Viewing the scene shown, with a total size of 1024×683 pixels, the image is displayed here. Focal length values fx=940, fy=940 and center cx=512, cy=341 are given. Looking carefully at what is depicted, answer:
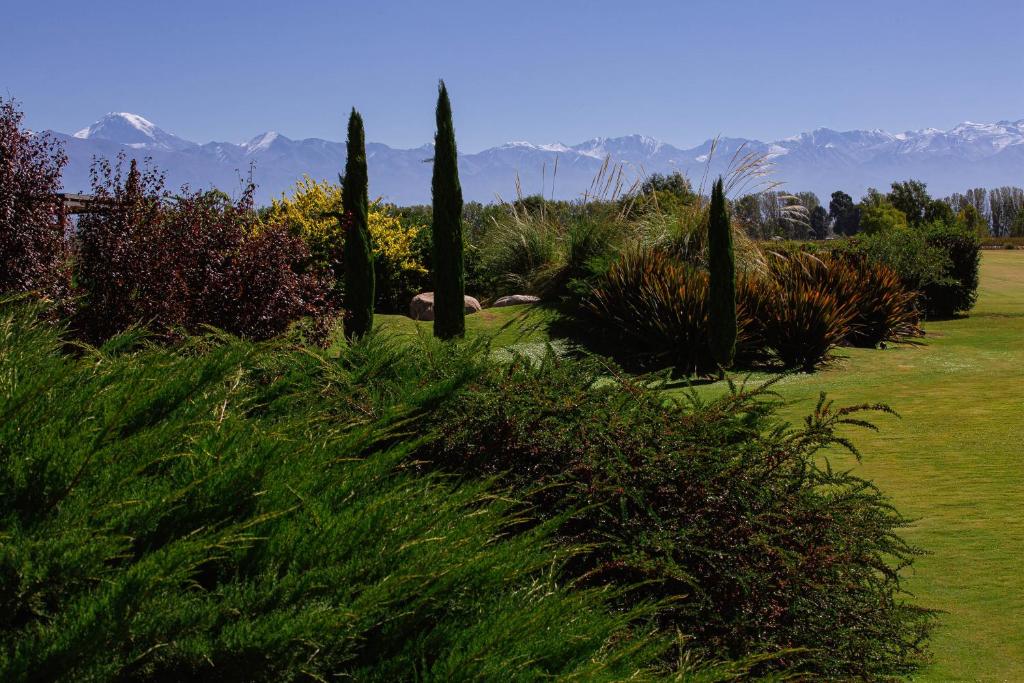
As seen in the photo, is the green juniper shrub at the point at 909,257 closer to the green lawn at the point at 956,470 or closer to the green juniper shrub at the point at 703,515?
the green lawn at the point at 956,470

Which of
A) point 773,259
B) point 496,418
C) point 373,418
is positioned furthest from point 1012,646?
point 773,259

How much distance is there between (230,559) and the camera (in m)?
2.43

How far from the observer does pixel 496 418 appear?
4113 millimetres

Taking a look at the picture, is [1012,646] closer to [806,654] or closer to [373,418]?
[806,654]

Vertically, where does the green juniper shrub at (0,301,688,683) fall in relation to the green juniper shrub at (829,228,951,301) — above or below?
below

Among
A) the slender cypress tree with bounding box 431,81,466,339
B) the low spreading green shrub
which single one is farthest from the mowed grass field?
the slender cypress tree with bounding box 431,81,466,339

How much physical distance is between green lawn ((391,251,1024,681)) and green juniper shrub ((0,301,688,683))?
230 centimetres

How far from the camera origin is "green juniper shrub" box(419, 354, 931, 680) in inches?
143

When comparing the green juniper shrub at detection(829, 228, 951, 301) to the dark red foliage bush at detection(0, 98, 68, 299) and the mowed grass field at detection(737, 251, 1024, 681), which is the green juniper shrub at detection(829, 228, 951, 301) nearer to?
the mowed grass field at detection(737, 251, 1024, 681)

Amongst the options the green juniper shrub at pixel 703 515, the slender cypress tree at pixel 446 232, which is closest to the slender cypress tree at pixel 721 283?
the slender cypress tree at pixel 446 232

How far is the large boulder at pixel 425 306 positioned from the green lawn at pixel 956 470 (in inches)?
188

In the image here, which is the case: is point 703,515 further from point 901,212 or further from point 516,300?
point 901,212

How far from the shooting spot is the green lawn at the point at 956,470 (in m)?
5.59

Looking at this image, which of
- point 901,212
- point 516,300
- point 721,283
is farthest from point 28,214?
point 901,212
